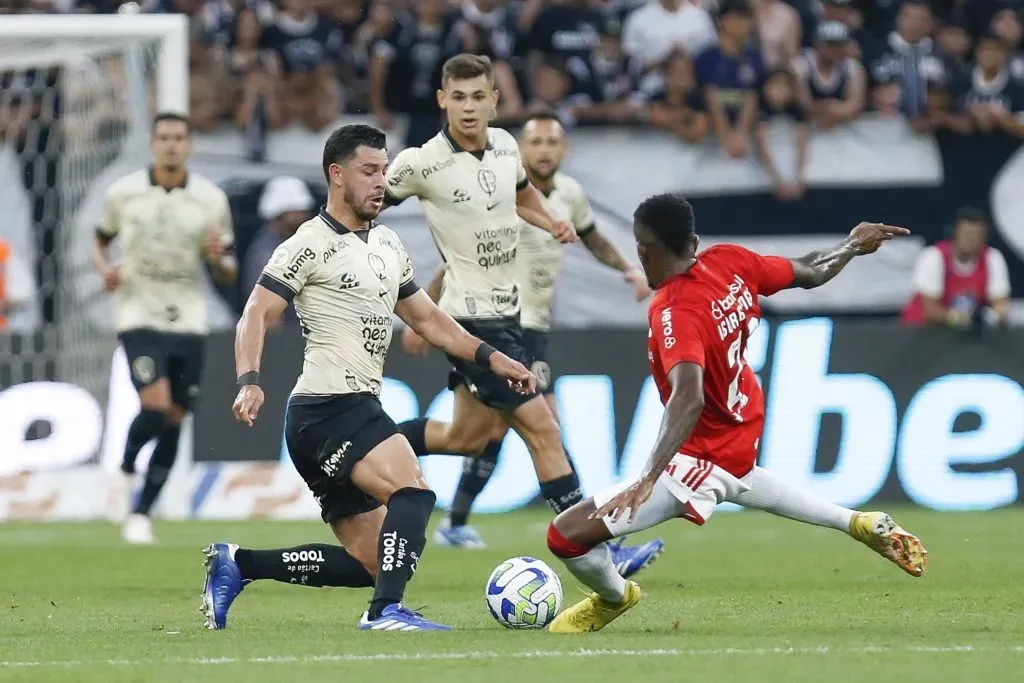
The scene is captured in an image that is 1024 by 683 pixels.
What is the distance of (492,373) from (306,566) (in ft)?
6.62

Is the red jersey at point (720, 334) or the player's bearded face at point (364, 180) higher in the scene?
the player's bearded face at point (364, 180)

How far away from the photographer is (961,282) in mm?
15898

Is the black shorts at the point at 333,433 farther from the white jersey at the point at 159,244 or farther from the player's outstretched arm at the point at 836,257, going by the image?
the white jersey at the point at 159,244

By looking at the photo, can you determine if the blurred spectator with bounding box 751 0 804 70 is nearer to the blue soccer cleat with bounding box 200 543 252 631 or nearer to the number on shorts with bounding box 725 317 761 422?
the number on shorts with bounding box 725 317 761 422

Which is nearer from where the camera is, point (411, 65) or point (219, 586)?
point (219, 586)

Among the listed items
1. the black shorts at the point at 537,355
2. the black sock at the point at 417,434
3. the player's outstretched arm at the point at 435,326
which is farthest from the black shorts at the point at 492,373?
the player's outstretched arm at the point at 435,326

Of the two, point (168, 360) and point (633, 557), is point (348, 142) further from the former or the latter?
point (168, 360)

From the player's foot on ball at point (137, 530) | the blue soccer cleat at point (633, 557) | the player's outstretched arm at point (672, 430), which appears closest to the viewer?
the player's outstretched arm at point (672, 430)

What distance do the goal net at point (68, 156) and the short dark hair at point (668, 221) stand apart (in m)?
7.70

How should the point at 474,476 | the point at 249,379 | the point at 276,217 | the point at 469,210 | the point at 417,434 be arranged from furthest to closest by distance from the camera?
the point at 276,217
the point at 474,476
the point at 417,434
the point at 469,210
the point at 249,379

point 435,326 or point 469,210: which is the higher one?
point 469,210

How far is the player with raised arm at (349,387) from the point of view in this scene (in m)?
7.47

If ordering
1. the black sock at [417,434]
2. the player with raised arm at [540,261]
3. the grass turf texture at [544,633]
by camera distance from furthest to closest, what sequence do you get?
the player with raised arm at [540,261], the black sock at [417,434], the grass turf texture at [544,633]

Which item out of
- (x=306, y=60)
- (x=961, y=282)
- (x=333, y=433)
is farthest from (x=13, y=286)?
(x=333, y=433)
